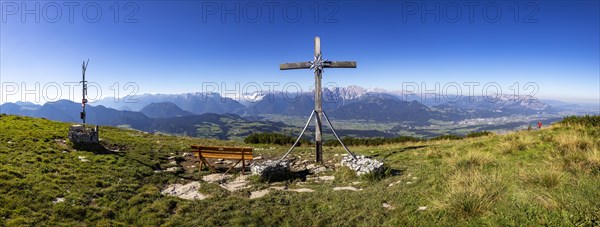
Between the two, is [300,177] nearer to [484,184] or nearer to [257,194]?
[257,194]

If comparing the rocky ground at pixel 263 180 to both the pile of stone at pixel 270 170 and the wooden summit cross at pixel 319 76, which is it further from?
the wooden summit cross at pixel 319 76

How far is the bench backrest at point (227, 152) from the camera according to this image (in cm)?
1450

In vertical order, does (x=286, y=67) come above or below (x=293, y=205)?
above

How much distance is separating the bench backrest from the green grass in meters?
1.24

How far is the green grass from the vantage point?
6461 millimetres

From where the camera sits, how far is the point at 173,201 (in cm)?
974

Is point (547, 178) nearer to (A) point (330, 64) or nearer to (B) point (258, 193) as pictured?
(B) point (258, 193)

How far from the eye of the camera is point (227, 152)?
14734 millimetres

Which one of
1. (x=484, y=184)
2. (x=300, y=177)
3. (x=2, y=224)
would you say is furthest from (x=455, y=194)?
(x=2, y=224)

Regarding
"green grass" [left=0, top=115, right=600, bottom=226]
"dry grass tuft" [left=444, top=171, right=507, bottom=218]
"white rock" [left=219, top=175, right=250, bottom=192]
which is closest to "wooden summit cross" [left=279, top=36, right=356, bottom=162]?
"green grass" [left=0, top=115, right=600, bottom=226]

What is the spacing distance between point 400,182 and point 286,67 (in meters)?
9.14

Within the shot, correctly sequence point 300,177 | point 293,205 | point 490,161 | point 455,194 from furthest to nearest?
point 300,177, point 490,161, point 293,205, point 455,194

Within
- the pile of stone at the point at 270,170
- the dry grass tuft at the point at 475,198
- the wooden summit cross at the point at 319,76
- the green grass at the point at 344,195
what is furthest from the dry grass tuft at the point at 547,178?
the wooden summit cross at the point at 319,76

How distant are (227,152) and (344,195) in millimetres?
7121
